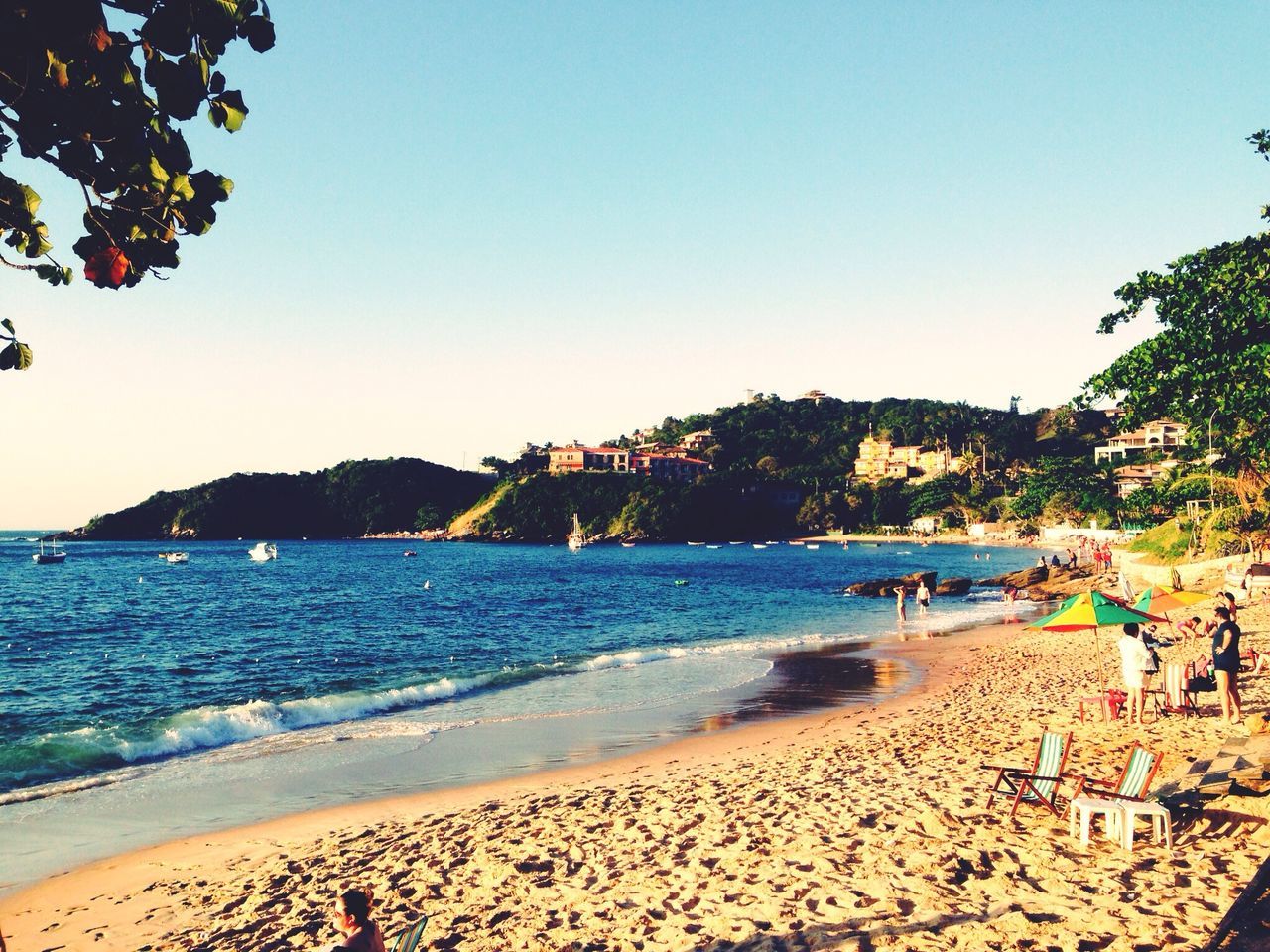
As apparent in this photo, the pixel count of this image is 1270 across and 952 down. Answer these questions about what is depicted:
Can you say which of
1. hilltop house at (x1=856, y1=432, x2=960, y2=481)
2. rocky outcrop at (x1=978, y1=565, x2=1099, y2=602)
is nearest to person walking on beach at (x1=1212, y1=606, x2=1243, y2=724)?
rocky outcrop at (x1=978, y1=565, x2=1099, y2=602)

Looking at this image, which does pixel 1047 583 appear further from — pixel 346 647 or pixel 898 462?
pixel 898 462

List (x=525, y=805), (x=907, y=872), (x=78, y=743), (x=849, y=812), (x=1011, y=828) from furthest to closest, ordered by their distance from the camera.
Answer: (x=78, y=743), (x=525, y=805), (x=849, y=812), (x=1011, y=828), (x=907, y=872)

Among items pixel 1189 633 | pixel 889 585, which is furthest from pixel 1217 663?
pixel 889 585

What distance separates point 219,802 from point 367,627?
85.0ft

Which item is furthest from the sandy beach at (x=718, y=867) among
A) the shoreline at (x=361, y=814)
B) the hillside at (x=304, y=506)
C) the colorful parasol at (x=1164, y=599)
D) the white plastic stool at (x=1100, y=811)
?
the hillside at (x=304, y=506)

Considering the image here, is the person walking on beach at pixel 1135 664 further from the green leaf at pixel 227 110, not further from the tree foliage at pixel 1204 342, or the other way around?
the green leaf at pixel 227 110

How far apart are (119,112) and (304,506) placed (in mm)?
192941

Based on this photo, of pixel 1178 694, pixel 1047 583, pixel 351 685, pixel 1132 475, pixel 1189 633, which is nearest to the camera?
pixel 1178 694

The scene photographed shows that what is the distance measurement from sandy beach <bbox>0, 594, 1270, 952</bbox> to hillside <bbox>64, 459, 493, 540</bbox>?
167976mm

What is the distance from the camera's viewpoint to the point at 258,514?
17612cm

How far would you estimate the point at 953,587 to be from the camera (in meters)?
55.0

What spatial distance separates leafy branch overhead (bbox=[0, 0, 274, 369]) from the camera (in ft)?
7.54

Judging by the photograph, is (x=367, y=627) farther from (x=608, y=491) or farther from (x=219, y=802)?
(x=608, y=491)

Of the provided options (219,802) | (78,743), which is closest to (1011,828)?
(219,802)
